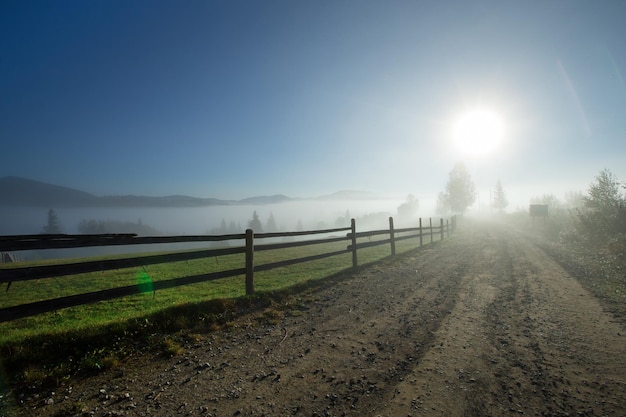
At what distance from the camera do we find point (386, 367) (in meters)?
3.57

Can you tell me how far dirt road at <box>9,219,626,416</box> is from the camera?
9.20 ft

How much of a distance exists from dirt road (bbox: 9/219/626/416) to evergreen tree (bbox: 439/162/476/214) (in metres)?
59.9

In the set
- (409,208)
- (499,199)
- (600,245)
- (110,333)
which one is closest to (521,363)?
(110,333)

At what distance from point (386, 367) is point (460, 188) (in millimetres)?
65063

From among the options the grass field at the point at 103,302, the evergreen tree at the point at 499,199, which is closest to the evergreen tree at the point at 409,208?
the evergreen tree at the point at 499,199

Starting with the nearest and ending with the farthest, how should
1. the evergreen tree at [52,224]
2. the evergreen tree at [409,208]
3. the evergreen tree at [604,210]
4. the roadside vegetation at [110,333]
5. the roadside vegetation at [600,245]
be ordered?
the roadside vegetation at [110,333], the roadside vegetation at [600,245], the evergreen tree at [604,210], the evergreen tree at [52,224], the evergreen tree at [409,208]

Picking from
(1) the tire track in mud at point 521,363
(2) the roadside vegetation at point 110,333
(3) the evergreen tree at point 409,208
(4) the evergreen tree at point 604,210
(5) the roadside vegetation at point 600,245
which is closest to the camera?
(1) the tire track in mud at point 521,363

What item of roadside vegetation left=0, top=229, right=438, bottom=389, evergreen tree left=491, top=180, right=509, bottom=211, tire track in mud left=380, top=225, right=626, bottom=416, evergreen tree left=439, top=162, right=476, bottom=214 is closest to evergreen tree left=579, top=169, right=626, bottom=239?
tire track in mud left=380, top=225, right=626, bottom=416

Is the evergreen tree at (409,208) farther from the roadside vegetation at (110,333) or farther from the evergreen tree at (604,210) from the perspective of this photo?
the roadside vegetation at (110,333)

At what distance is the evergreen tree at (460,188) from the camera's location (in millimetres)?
59375

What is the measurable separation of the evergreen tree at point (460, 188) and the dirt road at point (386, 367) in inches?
2359

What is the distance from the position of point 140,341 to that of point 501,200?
9775cm

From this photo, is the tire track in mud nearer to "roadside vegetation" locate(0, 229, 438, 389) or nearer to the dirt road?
the dirt road

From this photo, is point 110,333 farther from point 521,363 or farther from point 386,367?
point 521,363
